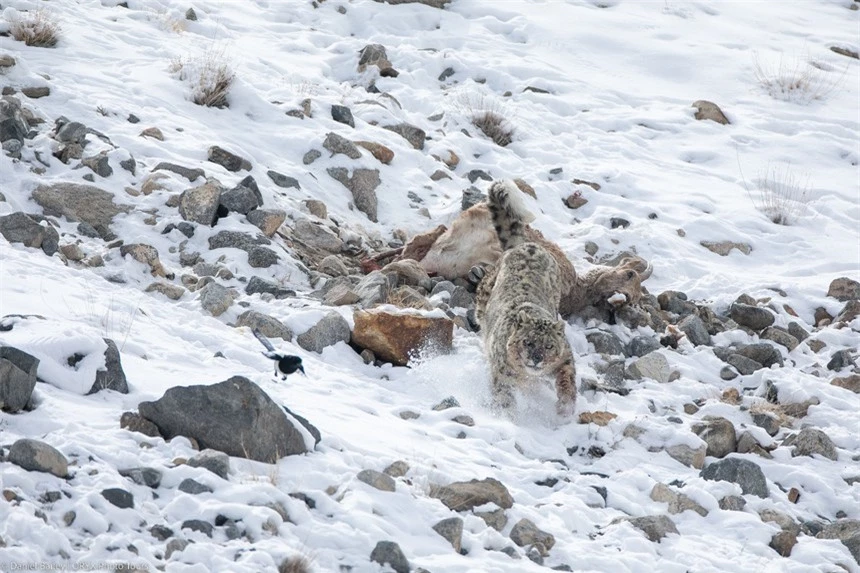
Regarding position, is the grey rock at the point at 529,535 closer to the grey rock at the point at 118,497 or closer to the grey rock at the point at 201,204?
the grey rock at the point at 118,497

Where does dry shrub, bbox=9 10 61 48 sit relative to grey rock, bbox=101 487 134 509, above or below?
above

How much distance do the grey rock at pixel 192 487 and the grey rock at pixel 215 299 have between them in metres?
3.33

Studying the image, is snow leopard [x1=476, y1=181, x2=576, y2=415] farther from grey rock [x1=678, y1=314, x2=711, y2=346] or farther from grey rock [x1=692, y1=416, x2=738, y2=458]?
grey rock [x1=678, y1=314, x2=711, y2=346]

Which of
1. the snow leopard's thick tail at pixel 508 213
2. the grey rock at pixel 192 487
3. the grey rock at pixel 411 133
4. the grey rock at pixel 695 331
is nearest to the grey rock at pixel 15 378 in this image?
the grey rock at pixel 192 487

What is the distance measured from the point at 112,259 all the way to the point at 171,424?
3565mm

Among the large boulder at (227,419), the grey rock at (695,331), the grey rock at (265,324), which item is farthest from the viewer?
the grey rock at (695,331)

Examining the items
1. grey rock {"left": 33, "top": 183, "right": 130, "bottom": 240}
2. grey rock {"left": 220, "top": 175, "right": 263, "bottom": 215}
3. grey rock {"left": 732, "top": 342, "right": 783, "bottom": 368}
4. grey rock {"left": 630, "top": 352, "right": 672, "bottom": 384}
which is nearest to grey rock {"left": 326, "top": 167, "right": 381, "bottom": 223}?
grey rock {"left": 220, "top": 175, "right": 263, "bottom": 215}

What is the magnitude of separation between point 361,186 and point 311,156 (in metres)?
0.70

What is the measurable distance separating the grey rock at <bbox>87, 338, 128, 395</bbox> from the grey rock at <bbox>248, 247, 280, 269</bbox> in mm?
3398

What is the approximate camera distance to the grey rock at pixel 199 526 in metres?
4.89

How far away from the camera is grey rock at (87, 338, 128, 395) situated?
19.6 feet

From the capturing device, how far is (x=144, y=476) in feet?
17.0

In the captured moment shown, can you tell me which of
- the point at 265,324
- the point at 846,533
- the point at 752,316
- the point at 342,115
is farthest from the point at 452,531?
the point at 342,115

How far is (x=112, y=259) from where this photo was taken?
29.2ft
